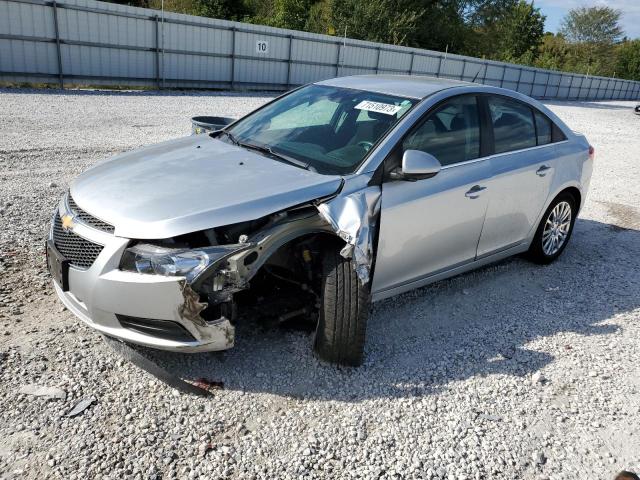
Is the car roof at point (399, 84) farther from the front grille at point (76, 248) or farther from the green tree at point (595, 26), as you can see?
the green tree at point (595, 26)

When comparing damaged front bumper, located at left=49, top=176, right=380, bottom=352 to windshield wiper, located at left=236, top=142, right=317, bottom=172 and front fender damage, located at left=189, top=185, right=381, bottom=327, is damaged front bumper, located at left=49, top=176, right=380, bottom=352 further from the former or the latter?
windshield wiper, located at left=236, top=142, right=317, bottom=172

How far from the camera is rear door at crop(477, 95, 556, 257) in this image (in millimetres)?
4328

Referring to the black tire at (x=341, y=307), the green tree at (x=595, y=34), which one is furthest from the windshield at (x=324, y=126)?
the green tree at (x=595, y=34)

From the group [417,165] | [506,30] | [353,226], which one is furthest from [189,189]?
[506,30]

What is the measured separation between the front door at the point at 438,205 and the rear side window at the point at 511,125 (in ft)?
0.82

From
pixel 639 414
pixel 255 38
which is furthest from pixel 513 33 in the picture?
pixel 639 414

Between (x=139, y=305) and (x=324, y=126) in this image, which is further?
(x=324, y=126)

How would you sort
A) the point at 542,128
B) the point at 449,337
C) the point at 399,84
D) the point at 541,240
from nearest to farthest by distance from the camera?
1. the point at 449,337
2. the point at 399,84
3. the point at 542,128
4. the point at 541,240

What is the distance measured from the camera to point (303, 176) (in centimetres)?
335

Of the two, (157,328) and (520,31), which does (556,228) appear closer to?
(157,328)

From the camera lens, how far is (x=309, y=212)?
322cm

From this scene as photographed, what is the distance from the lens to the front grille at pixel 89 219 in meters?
2.94

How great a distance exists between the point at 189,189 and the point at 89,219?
57 cm

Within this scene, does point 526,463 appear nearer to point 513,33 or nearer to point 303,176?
point 303,176
